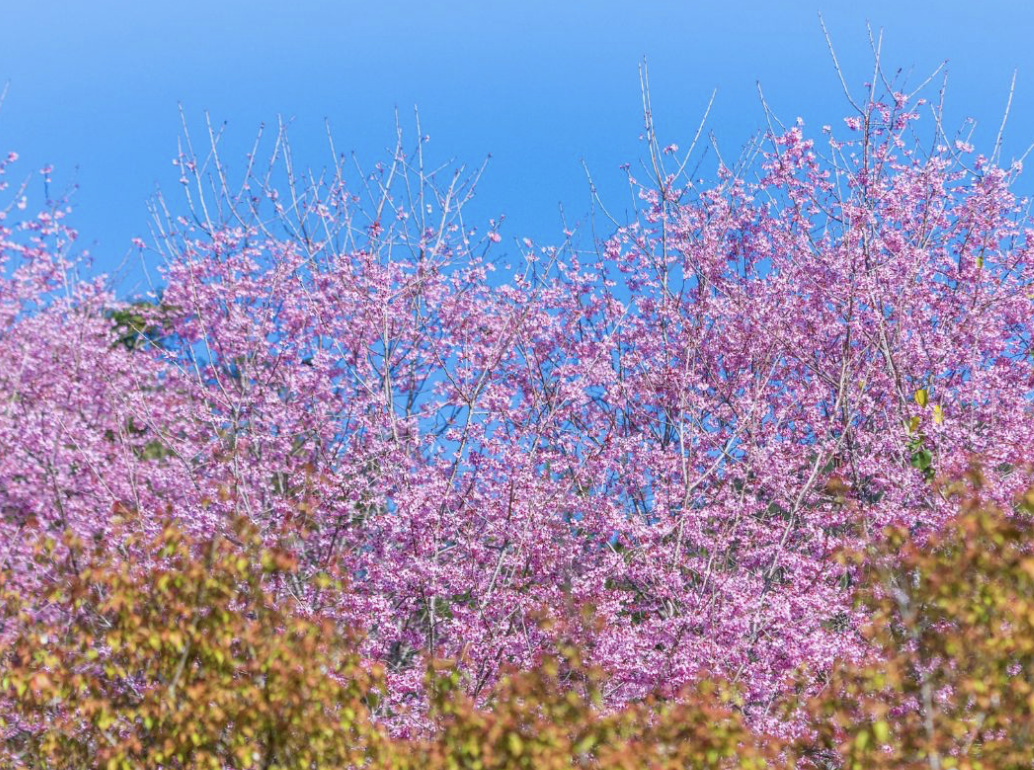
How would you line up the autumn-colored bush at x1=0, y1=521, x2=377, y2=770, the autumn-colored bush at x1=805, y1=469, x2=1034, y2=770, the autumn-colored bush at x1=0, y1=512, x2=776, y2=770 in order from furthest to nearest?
1. the autumn-colored bush at x1=0, y1=521, x2=377, y2=770
2. the autumn-colored bush at x1=0, y1=512, x2=776, y2=770
3. the autumn-colored bush at x1=805, y1=469, x2=1034, y2=770

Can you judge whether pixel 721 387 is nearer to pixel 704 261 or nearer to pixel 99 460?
pixel 704 261

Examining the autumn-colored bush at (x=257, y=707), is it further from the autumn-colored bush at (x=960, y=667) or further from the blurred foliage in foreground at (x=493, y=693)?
the autumn-colored bush at (x=960, y=667)

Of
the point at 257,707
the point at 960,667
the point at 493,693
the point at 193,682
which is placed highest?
the point at 960,667

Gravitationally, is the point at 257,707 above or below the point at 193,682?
below

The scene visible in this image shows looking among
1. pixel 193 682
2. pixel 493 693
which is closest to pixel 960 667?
pixel 493 693

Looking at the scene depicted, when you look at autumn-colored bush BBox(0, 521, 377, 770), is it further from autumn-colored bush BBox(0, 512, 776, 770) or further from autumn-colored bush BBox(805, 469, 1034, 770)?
autumn-colored bush BBox(805, 469, 1034, 770)

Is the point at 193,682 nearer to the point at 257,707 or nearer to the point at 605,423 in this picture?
the point at 257,707

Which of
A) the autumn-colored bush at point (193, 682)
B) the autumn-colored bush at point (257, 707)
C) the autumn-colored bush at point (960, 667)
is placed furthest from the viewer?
the autumn-colored bush at point (193, 682)

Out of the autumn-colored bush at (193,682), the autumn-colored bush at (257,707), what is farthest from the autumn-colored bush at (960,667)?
the autumn-colored bush at (193,682)

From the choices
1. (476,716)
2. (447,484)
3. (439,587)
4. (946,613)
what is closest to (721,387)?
(447,484)

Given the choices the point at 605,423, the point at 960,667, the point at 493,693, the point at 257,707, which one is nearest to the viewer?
the point at 960,667

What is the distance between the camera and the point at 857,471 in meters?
11.7

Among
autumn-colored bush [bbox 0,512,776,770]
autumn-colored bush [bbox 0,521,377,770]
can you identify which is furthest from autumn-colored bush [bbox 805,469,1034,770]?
autumn-colored bush [bbox 0,521,377,770]

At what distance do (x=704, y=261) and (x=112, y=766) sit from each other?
10.5 meters
